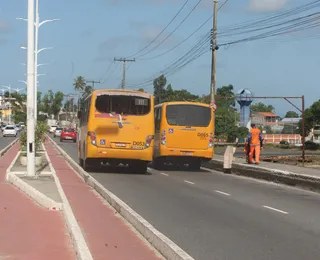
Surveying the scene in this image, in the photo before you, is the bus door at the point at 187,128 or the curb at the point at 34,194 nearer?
the curb at the point at 34,194

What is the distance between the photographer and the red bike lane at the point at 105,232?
749cm

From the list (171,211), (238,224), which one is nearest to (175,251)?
(238,224)

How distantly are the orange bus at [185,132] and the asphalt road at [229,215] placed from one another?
12.8 ft

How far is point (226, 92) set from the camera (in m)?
128

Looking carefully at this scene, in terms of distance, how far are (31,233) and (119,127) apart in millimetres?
11642

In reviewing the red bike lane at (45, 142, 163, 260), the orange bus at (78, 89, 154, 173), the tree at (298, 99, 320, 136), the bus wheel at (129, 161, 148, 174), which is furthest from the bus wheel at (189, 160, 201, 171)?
the tree at (298, 99, 320, 136)

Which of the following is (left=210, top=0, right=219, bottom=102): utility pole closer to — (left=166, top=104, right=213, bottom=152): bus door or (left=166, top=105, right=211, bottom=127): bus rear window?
(left=166, top=105, right=211, bottom=127): bus rear window

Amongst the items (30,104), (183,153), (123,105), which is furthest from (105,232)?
(183,153)

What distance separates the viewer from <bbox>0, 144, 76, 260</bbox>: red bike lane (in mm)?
7562

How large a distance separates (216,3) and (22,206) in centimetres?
2350

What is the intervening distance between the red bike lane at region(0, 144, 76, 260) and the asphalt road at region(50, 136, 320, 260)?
5.63ft

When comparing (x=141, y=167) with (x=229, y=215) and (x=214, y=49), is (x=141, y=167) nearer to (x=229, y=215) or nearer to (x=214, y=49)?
(x=229, y=215)

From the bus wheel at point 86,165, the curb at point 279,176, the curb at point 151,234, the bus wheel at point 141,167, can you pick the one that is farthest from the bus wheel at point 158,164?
the curb at point 151,234

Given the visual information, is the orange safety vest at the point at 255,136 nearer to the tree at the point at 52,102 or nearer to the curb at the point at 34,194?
the curb at the point at 34,194
